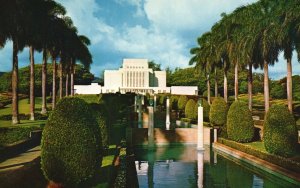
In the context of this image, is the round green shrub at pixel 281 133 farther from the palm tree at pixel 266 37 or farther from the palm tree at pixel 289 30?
the palm tree at pixel 266 37

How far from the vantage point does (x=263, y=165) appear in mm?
18375

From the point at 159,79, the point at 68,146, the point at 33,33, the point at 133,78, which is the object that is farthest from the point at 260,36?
the point at 159,79

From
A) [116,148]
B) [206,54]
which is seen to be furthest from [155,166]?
[206,54]

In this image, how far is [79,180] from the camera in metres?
11.4

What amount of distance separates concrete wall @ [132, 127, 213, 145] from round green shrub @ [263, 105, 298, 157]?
30.1ft

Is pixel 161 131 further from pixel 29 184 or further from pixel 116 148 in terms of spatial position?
pixel 29 184

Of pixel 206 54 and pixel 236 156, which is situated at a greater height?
pixel 206 54

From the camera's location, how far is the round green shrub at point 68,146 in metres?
11.2

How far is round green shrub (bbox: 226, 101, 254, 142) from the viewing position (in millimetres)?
25422

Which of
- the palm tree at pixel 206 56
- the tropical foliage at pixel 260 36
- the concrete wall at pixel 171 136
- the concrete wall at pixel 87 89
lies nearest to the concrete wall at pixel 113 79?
the concrete wall at pixel 87 89

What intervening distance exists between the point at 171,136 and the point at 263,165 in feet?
38.6

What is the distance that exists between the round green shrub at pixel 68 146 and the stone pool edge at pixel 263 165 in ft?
27.5

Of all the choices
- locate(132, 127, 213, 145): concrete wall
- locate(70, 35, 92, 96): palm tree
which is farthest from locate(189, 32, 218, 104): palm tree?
locate(132, 127, 213, 145): concrete wall

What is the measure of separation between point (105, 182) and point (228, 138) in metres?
14.8
